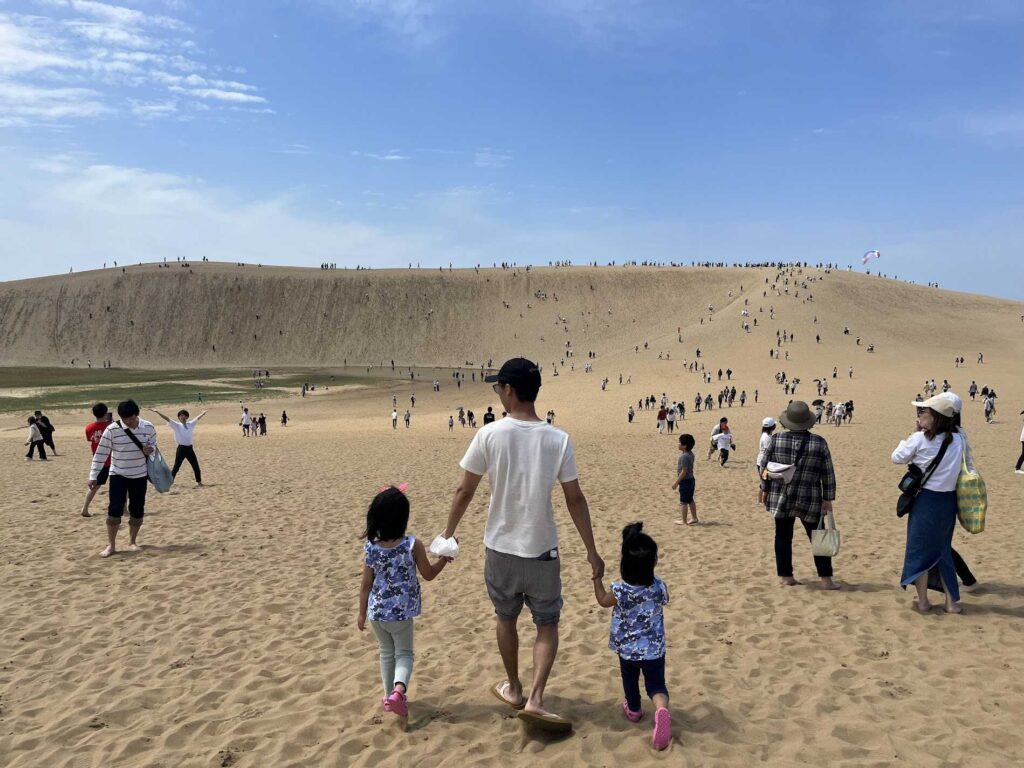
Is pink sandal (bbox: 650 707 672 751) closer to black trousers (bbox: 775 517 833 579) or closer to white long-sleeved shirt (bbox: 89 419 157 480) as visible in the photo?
black trousers (bbox: 775 517 833 579)

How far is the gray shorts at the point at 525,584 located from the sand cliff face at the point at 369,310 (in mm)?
74794

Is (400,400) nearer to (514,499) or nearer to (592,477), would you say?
(592,477)

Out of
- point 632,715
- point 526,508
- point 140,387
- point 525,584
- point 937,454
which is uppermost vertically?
point 937,454

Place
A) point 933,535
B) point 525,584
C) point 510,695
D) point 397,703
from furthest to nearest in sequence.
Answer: point 933,535 < point 510,695 < point 397,703 < point 525,584

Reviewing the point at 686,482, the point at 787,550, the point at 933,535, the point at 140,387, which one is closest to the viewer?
the point at 933,535

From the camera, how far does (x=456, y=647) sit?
5.46 meters

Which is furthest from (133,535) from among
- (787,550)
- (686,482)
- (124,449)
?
(787,550)

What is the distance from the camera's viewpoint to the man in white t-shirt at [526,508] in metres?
3.86

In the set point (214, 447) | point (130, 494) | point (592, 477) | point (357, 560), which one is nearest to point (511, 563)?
point (357, 560)

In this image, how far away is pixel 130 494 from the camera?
816cm

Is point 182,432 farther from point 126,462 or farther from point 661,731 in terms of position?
point 661,731

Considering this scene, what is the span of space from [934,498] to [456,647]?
4.30 m

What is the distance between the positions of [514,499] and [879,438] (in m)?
21.4

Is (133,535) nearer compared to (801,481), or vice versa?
(801,481)
